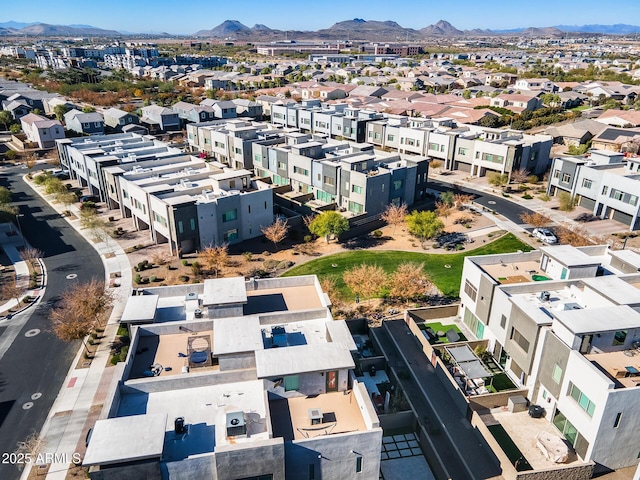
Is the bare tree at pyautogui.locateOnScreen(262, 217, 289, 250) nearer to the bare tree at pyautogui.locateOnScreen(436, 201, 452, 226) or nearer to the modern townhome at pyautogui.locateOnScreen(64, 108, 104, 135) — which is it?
the bare tree at pyautogui.locateOnScreen(436, 201, 452, 226)

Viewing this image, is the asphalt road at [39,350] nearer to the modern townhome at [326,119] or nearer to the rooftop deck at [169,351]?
the rooftop deck at [169,351]

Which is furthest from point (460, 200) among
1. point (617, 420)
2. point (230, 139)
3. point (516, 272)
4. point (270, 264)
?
point (617, 420)

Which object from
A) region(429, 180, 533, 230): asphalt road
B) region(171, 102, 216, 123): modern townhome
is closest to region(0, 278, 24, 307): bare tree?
region(429, 180, 533, 230): asphalt road

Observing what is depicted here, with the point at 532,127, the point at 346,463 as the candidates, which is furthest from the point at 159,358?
the point at 532,127

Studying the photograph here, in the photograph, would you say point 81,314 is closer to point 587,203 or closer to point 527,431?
point 527,431

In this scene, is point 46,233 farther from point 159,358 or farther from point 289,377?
point 289,377
